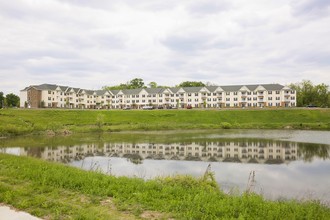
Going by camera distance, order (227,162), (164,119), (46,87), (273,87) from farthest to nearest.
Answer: (46,87)
(273,87)
(164,119)
(227,162)

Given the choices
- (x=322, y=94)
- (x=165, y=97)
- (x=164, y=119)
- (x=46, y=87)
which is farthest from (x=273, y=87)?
(x=46, y=87)

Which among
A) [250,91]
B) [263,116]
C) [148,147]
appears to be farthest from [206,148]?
[250,91]

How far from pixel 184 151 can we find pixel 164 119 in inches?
1784

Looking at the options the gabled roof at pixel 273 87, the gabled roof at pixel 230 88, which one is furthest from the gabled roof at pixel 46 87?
the gabled roof at pixel 273 87

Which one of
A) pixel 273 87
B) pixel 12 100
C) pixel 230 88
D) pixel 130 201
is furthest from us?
pixel 12 100

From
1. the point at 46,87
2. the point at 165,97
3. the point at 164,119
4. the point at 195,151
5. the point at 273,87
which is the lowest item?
the point at 195,151

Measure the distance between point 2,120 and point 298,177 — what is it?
204 ft

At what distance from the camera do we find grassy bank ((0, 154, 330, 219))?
10336 millimetres

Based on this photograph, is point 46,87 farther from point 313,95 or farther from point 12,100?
point 313,95

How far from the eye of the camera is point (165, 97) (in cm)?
13050

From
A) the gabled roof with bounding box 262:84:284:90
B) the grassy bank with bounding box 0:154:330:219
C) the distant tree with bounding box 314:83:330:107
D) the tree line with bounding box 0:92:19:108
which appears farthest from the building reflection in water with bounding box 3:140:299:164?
the tree line with bounding box 0:92:19:108

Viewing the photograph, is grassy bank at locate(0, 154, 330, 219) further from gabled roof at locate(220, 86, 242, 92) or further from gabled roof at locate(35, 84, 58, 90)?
gabled roof at locate(220, 86, 242, 92)

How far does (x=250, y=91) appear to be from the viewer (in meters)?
119

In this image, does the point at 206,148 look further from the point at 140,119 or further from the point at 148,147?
the point at 140,119
